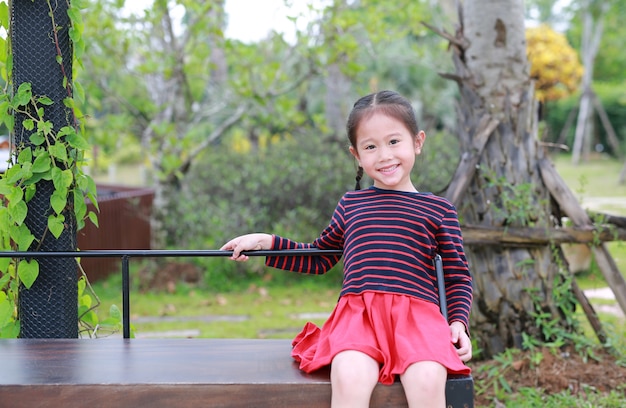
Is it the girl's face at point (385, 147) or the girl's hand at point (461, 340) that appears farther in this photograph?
the girl's face at point (385, 147)

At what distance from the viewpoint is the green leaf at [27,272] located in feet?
8.29

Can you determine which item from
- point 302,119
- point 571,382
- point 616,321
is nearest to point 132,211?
point 302,119

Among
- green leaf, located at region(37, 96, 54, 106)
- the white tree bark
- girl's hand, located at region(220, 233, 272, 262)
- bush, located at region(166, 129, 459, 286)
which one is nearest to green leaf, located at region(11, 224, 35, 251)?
green leaf, located at region(37, 96, 54, 106)

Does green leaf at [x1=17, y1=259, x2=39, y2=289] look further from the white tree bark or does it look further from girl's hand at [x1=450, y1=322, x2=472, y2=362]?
the white tree bark

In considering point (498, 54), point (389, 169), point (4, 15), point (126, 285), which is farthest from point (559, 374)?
point (4, 15)

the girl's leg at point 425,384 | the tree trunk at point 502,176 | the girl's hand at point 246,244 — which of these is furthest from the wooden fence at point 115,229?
the girl's leg at point 425,384

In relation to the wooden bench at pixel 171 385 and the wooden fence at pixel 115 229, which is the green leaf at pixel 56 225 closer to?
the wooden bench at pixel 171 385

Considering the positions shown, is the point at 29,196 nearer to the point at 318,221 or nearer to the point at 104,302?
the point at 104,302

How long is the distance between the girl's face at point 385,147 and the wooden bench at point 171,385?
646mm

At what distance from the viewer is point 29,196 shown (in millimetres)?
2586

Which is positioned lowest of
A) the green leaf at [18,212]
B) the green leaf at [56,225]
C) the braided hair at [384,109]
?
the green leaf at [56,225]

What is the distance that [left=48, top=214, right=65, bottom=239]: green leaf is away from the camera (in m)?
2.54

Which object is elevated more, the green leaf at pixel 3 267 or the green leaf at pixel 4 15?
the green leaf at pixel 4 15

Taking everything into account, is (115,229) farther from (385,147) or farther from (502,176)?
(385,147)
